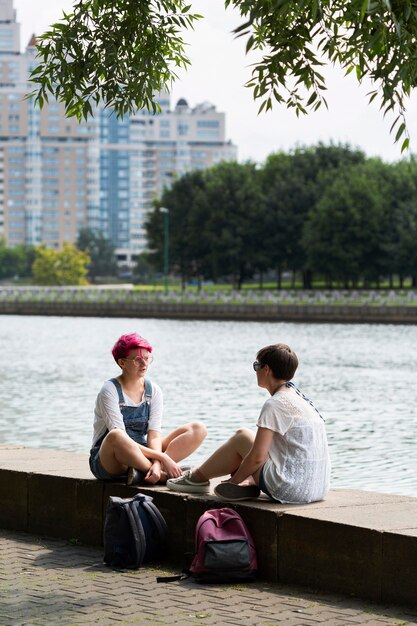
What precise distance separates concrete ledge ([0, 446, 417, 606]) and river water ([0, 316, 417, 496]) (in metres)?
5.82

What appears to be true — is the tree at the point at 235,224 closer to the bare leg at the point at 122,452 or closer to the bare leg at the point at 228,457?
the bare leg at the point at 122,452

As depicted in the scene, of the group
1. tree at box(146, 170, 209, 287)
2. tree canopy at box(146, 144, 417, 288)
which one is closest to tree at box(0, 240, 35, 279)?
tree at box(146, 170, 209, 287)

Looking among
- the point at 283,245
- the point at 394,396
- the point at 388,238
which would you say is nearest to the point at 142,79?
the point at 394,396

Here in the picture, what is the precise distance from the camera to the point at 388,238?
254ft

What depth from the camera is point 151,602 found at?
6.44m

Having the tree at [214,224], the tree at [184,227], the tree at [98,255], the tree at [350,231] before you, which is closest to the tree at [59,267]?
the tree at [98,255]

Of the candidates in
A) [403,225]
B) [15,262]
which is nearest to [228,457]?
[403,225]

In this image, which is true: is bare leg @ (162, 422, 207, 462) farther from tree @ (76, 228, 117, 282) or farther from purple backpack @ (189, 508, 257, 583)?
tree @ (76, 228, 117, 282)

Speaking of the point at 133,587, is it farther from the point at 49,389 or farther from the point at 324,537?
the point at 49,389

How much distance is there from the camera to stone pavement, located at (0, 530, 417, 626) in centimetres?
603

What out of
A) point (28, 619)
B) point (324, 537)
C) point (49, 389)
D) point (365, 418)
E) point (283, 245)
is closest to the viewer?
point (28, 619)

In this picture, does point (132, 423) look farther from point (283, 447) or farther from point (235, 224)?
point (235, 224)

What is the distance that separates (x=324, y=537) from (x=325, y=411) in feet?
54.9

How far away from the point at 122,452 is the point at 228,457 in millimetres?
762
